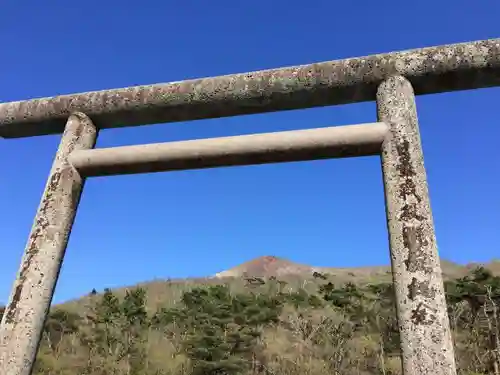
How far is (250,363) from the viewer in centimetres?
648

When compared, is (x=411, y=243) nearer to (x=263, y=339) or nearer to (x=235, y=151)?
(x=235, y=151)

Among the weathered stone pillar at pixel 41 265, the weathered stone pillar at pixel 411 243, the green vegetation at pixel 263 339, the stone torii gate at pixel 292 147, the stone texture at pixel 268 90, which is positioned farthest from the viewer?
the green vegetation at pixel 263 339

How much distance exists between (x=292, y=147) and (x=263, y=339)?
6.27 m

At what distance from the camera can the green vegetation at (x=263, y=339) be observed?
5957mm

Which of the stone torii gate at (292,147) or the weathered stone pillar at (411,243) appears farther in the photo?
the stone torii gate at (292,147)

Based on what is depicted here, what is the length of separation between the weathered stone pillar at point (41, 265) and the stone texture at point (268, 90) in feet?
0.95

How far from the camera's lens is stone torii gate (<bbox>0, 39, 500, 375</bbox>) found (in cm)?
186

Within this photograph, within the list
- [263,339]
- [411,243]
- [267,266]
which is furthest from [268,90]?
[267,266]

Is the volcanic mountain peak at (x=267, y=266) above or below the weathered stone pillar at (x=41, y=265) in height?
above

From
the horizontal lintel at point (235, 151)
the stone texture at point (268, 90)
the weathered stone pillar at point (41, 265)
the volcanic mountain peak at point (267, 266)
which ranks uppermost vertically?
the volcanic mountain peak at point (267, 266)

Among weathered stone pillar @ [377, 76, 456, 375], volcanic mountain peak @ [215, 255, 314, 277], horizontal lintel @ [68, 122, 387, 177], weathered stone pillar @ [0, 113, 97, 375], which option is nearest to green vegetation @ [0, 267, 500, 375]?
weathered stone pillar @ [377, 76, 456, 375]

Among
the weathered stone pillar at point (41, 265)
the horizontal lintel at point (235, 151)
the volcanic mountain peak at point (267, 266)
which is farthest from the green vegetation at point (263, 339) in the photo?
the volcanic mountain peak at point (267, 266)

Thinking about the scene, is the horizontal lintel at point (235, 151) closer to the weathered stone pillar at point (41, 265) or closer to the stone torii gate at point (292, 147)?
the stone torii gate at point (292, 147)

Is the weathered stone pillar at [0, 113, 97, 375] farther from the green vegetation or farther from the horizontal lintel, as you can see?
the green vegetation
